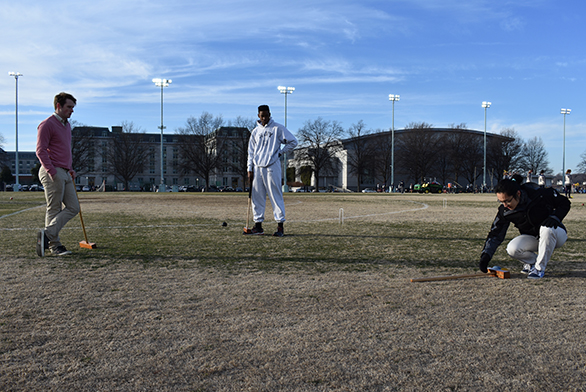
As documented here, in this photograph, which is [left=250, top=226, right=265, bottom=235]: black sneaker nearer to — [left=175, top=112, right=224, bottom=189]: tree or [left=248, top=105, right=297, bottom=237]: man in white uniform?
[left=248, top=105, right=297, bottom=237]: man in white uniform

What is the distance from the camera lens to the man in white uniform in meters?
7.55

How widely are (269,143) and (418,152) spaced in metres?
67.5

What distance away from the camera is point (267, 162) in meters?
7.58

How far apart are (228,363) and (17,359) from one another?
1063 mm

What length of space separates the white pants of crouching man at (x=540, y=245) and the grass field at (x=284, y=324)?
0.71 feet

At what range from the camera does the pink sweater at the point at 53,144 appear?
5367 millimetres

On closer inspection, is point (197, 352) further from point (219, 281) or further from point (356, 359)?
point (219, 281)

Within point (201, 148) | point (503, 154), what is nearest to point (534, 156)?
point (503, 154)

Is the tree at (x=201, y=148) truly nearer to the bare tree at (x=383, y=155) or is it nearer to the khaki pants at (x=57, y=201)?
the bare tree at (x=383, y=155)

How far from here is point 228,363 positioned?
2189 mm

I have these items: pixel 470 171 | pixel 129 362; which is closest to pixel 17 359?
pixel 129 362

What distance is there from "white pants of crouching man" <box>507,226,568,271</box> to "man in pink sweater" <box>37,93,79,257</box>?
200 inches

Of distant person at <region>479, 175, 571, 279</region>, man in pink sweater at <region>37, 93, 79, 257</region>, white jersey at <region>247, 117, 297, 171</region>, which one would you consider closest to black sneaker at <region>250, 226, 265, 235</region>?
white jersey at <region>247, 117, 297, 171</region>

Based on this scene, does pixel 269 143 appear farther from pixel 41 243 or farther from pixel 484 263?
pixel 484 263
